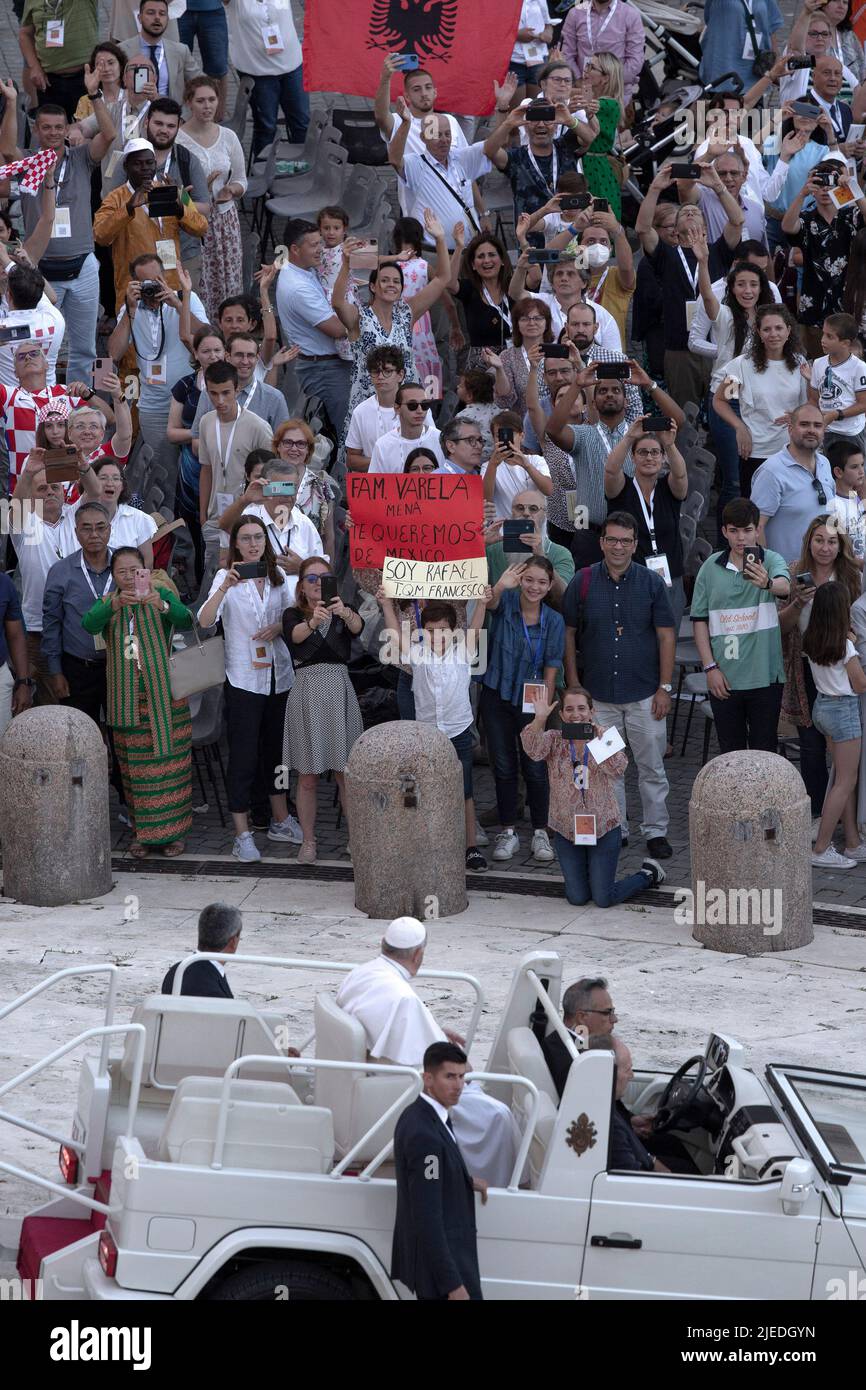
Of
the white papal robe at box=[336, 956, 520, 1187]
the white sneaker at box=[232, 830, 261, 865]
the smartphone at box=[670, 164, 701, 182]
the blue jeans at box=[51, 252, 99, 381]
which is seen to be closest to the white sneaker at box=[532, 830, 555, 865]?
the white sneaker at box=[232, 830, 261, 865]

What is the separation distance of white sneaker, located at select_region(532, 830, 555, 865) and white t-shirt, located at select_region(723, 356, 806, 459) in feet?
11.4

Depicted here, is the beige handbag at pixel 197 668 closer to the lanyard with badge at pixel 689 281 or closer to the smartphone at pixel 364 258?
the smartphone at pixel 364 258

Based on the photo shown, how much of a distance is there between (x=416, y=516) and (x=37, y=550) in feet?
8.64

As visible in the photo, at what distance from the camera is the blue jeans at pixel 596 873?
13102 millimetres

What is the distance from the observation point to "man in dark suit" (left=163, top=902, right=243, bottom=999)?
30.1ft

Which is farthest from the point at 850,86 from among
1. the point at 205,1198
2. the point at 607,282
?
the point at 205,1198

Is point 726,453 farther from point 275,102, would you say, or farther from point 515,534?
point 275,102

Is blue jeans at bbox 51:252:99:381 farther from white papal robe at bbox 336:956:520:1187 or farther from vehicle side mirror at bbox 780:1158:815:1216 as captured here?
vehicle side mirror at bbox 780:1158:815:1216

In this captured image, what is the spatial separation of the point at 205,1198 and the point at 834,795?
6.84 meters

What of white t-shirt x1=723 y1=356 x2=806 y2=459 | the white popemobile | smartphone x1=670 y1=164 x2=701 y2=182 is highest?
smartphone x1=670 y1=164 x2=701 y2=182

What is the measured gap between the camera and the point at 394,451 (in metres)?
14.7

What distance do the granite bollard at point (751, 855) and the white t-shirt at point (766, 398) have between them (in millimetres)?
3585

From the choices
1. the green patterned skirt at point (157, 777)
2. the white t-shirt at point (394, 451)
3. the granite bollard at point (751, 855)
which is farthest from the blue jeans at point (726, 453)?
the green patterned skirt at point (157, 777)
